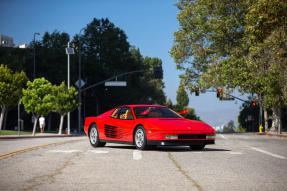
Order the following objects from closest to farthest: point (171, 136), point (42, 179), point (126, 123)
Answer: point (42, 179)
point (171, 136)
point (126, 123)

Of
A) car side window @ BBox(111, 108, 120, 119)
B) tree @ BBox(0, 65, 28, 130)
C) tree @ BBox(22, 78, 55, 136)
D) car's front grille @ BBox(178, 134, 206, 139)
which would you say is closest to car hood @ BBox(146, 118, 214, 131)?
car's front grille @ BBox(178, 134, 206, 139)

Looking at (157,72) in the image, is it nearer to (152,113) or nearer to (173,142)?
(152,113)

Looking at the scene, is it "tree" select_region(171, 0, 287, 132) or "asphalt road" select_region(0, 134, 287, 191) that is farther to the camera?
"tree" select_region(171, 0, 287, 132)

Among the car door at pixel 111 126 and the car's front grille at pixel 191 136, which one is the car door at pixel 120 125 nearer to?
the car door at pixel 111 126

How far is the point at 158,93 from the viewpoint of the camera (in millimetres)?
86312

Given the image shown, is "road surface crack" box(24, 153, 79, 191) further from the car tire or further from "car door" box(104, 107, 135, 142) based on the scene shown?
the car tire

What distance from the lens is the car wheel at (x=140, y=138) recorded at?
42.3 ft

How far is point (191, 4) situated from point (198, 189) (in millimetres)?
38000

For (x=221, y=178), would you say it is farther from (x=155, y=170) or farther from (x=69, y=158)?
(x=69, y=158)

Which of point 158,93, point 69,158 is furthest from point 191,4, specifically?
point 158,93

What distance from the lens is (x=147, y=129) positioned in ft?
41.9

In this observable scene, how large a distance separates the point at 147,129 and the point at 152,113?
1.32m

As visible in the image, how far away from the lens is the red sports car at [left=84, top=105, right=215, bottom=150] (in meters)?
12.6

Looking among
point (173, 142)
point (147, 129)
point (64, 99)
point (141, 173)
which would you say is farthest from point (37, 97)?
point (141, 173)
